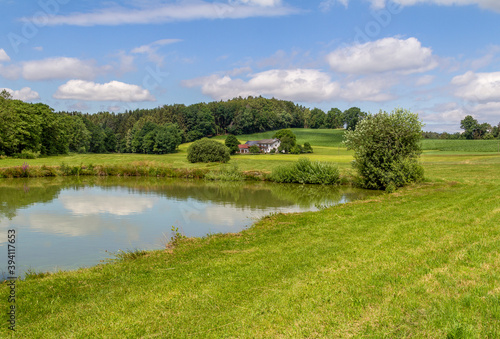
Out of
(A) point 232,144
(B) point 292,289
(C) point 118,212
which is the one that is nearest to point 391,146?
(C) point 118,212

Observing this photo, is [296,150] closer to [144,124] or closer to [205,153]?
[205,153]

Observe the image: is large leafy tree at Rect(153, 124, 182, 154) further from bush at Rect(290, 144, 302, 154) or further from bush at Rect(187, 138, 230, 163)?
bush at Rect(187, 138, 230, 163)

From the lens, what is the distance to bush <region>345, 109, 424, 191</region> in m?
26.4

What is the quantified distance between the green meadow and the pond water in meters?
3.26

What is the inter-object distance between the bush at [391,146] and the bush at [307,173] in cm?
601

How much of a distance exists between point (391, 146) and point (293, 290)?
23329mm

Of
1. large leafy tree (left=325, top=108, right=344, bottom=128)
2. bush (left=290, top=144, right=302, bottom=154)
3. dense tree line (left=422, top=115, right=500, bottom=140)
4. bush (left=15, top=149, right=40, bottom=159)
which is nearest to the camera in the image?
bush (left=15, top=149, right=40, bottom=159)

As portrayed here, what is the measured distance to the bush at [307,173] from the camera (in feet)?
114

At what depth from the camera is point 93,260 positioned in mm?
11555

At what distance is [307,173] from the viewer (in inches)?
1410

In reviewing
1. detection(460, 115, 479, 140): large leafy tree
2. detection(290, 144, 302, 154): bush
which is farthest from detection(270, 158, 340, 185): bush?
detection(460, 115, 479, 140): large leafy tree

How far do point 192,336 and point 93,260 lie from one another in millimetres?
7587

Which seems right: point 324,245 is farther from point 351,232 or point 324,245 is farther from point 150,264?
point 150,264

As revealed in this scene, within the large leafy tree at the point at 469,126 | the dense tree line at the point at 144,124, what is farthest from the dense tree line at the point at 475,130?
the dense tree line at the point at 144,124
